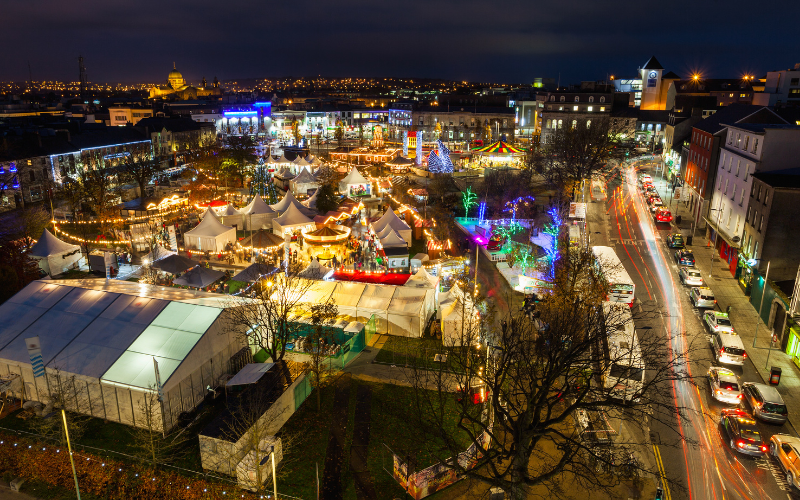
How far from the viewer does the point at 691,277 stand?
22719 mm

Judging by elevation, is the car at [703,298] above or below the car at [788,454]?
above

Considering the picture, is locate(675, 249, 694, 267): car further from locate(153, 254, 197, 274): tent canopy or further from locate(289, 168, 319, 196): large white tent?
locate(289, 168, 319, 196): large white tent

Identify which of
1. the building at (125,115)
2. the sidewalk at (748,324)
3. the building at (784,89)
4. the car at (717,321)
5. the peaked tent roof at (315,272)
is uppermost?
the building at (784,89)

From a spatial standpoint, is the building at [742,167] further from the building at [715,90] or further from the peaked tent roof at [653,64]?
the peaked tent roof at [653,64]

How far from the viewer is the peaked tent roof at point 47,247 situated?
2333 cm

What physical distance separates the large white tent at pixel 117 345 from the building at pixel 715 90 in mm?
66754

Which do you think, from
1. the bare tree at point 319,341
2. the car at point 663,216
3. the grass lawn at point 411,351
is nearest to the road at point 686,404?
the car at point 663,216

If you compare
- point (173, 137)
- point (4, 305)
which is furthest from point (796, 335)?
point (173, 137)

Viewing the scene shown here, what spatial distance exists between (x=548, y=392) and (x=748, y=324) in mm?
13517

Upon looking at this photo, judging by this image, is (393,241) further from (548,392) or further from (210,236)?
(548,392)

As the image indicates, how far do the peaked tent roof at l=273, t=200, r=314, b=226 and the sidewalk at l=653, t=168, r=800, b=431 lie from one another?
2102 centimetres

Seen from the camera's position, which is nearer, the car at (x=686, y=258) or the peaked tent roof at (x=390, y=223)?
the car at (x=686, y=258)

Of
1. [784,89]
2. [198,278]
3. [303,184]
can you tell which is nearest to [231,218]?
[198,278]

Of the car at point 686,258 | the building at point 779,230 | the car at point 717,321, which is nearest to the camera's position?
the car at point 717,321
